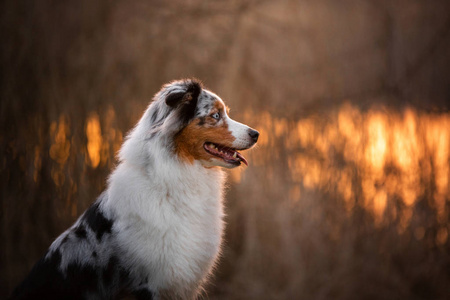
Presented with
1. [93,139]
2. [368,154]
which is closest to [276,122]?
[368,154]

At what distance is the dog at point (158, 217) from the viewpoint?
242 centimetres

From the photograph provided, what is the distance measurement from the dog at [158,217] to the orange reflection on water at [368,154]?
8.68 ft

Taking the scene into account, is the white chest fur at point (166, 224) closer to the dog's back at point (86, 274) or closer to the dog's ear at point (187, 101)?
the dog's back at point (86, 274)

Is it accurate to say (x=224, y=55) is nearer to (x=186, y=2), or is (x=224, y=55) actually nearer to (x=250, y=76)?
(x=250, y=76)

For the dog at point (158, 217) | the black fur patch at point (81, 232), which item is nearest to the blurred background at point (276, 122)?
the black fur patch at point (81, 232)

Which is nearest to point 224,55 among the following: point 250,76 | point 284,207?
point 250,76

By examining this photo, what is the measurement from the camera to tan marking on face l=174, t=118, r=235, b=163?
2.64m

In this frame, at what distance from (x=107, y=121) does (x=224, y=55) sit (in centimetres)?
187

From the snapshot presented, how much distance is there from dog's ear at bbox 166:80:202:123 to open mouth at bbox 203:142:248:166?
0.80ft

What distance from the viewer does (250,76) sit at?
5.48m

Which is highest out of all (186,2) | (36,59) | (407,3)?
(407,3)

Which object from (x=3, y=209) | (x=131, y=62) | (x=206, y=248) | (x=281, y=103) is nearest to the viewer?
(x=206, y=248)

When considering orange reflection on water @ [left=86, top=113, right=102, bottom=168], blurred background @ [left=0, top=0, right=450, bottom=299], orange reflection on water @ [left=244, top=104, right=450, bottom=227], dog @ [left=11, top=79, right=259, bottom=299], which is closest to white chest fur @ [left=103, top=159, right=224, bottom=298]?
dog @ [left=11, top=79, right=259, bottom=299]

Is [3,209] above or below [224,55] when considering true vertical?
below
